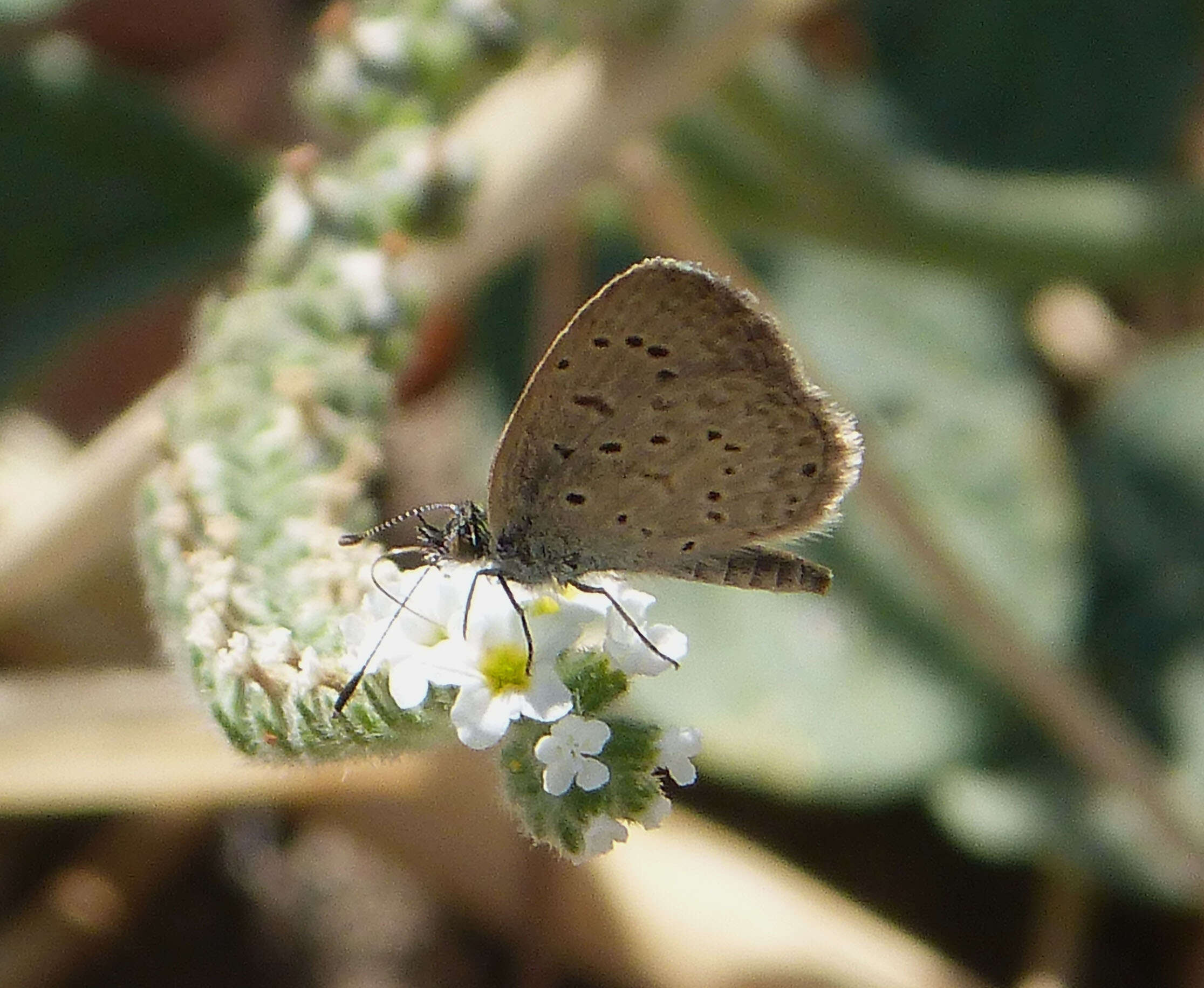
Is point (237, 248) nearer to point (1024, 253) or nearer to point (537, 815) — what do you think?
point (1024, 253)

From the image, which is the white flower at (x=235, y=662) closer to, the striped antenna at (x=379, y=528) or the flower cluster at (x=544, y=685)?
the flower cluster at (x=544, y=685)

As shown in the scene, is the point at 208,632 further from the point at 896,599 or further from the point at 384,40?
the point at 896,599

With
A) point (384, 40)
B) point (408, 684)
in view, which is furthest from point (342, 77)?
point (408, 684)

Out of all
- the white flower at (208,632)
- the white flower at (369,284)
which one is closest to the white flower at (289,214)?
the white flower at (369,284)

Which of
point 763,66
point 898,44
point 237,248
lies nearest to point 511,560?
point 763,66

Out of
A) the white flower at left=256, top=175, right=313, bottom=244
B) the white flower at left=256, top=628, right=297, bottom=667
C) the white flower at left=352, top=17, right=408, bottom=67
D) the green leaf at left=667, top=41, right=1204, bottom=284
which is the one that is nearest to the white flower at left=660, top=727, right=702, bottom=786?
the white flower at left=256, top=628, right=297, bottom=667

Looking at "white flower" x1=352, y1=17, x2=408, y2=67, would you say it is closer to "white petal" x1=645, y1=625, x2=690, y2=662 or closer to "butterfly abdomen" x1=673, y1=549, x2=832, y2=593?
"butterfly abdomen" x1=673, y1=549, x2=832, y2=593
